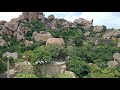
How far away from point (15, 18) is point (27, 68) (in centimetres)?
658

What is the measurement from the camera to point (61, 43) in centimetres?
1216

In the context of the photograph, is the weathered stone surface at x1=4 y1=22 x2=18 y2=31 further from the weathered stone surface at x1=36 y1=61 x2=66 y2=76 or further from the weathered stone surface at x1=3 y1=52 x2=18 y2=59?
the weathered stone surface at x1=36 y1=61 x2=66 y2=76

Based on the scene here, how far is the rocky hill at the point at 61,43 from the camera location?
10625mm

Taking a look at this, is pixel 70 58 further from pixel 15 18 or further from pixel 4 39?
pixel 15 18

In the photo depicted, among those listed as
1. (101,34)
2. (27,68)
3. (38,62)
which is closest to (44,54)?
(38,62)

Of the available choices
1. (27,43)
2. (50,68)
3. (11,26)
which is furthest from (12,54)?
(11,26)

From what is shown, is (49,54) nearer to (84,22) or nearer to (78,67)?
(78,67)

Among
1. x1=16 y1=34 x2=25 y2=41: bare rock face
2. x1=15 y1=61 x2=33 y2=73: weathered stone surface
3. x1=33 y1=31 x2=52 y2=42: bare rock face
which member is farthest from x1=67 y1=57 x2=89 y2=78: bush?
x1=16 y1=34 x2=25 y2=41: bare rock face

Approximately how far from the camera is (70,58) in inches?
423

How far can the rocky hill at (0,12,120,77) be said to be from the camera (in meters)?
10.6

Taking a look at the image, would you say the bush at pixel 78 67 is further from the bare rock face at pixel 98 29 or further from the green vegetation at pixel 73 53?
the bare rock face at pixel 98 29

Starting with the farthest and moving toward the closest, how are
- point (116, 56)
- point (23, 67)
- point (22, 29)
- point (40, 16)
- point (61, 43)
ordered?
point (40, 16), point (22, 29), point (61, 43), point (116, 56), point (23, 67)

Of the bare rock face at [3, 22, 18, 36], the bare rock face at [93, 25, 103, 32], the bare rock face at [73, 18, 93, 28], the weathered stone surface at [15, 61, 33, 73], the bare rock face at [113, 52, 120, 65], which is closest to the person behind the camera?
the weathered stone surface at [15, 61, 33, 73]

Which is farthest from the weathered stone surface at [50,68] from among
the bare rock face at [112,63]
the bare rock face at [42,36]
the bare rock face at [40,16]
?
the bare rock face at [40,16]
